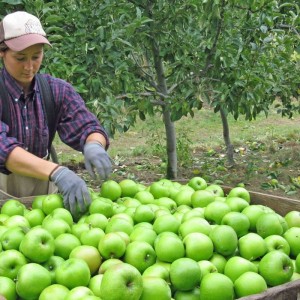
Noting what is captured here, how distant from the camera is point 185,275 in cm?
163

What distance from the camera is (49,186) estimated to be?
3.04 m

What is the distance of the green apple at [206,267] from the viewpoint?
1736mm

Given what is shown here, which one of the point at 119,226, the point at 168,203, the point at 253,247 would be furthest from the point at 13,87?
the point at 253,247

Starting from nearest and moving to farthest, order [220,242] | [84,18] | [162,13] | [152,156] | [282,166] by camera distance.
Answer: [220,242] → [84,18] → [162,13] → [282,166] → [152,156]

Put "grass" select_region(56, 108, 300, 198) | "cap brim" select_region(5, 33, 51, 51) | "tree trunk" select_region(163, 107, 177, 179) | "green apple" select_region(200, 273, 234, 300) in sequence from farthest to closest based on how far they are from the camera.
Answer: "grass" select_region(56, 108, 300, 198), "tree trunk" select_region(163, 107, 177, 179), "cap brim" select_region(5, 33, 51, 51), "green apple" select_region(200, 273, 234, 300)

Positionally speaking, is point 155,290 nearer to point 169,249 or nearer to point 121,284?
point 121,284

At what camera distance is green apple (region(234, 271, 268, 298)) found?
5.31 feet

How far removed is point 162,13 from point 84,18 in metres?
0.77

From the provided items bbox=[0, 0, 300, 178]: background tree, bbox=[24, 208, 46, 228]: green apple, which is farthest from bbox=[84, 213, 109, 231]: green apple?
bbox=[0, 0, 300, 178]: background tree

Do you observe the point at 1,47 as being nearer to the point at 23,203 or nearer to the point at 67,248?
the point at 23,203

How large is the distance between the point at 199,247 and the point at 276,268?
26cm

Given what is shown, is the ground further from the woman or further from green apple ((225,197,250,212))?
green apple ((225,197,250,212))

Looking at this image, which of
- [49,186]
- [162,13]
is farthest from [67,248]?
[162,13]

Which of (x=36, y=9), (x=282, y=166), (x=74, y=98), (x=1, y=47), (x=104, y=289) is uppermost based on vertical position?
(x=36, y=9)
